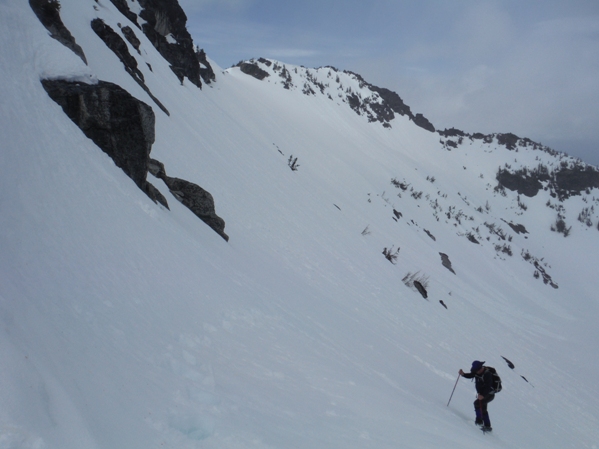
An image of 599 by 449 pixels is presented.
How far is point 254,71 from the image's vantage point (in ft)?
128

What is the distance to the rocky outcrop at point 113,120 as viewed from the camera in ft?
15.9

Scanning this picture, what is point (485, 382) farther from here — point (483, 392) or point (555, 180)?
point (555, 180)

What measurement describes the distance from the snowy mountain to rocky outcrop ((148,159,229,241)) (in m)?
0.05

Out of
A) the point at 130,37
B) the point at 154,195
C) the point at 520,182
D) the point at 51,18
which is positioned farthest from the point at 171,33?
the point at 520,182

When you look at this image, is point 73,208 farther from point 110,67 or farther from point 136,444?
point 110,67

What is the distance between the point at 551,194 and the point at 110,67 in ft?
153

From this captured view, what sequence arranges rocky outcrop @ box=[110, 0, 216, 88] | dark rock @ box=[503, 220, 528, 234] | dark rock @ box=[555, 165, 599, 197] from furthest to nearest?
dark rock @ box=[555, 165, 599, 197]
dark rock @ box=[503, 220, 528, 234]
rocky outcrop @ box=[110, 0, 216, 88]

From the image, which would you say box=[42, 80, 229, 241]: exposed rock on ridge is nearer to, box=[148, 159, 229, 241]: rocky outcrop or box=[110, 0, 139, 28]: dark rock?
box=[148, 159, 229, 241]: rocky outcrop

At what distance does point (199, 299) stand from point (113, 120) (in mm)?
3174

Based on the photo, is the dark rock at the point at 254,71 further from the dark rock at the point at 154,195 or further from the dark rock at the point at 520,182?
the dark rock at the point at 154,195

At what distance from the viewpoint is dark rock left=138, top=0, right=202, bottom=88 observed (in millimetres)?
18891

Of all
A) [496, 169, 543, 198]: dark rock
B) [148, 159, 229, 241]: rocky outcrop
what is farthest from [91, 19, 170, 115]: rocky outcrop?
[496, 169, 543, 198]: dark rock

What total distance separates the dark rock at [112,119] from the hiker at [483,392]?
5.72m

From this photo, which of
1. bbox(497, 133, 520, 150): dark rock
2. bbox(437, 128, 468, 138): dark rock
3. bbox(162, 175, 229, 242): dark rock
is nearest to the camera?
bbox(162, 175, 229, 242): dark rock
